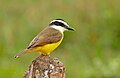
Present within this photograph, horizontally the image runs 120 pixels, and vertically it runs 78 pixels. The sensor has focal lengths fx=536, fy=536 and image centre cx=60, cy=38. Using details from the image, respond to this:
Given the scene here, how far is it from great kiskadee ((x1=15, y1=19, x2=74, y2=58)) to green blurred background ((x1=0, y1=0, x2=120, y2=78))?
8.68ft

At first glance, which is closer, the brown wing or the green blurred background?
the brown wing

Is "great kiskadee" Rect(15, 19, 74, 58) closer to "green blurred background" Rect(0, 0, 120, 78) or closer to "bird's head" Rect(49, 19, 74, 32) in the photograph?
"bird's head" Rect(49, 19, 74, 32)

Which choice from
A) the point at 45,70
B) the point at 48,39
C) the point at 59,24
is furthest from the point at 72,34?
the point at 45,70

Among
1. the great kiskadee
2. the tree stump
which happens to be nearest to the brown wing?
the great kiskadee

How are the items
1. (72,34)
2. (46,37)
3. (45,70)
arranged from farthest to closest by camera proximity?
(72,34)
(46,37)
(45,70)

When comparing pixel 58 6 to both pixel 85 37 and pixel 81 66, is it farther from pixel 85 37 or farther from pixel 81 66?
pixel 81 66

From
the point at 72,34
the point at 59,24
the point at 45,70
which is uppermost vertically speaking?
the point at 72,34

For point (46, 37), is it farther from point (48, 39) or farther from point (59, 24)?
point (59, 24)

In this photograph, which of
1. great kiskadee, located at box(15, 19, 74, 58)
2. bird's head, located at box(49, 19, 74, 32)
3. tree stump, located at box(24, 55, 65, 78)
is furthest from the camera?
bird's head, located at box(49, 19, 74, 32)

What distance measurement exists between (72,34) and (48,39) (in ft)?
17.4

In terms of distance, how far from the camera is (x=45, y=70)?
4613mm

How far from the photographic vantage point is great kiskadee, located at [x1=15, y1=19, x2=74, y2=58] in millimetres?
5840

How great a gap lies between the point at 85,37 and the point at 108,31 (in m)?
0.54

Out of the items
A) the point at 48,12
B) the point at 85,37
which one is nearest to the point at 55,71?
the point at 85,37
